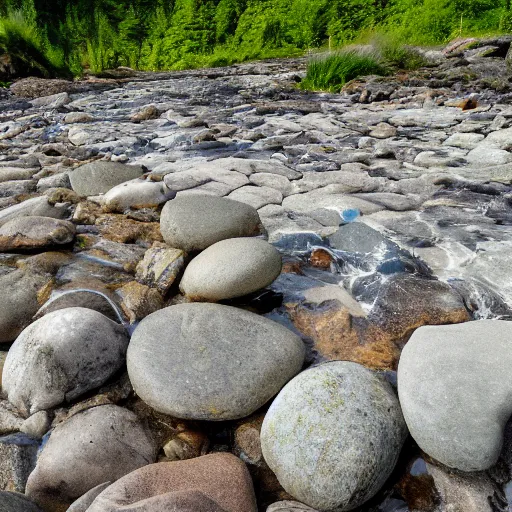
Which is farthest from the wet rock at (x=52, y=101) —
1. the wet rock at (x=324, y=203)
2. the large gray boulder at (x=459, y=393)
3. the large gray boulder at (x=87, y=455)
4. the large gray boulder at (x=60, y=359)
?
the large gray boulder at (x=459, y=393)

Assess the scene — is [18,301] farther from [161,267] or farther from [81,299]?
[161,267]

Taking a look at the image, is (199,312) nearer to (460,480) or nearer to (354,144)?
(460,480)

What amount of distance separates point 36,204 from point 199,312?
1673 millimetres

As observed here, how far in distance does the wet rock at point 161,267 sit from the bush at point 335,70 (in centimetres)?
686

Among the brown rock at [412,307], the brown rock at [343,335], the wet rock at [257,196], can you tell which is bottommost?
the wet rock at [257,196]

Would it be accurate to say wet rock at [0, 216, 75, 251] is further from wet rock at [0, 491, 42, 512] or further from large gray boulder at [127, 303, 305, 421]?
wet rock at [0, 491, 42, 512]

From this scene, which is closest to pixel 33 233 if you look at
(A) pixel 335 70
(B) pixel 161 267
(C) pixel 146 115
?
(B) pixel 161 267

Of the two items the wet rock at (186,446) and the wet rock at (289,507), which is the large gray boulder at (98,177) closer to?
the wet rock at (186,446)

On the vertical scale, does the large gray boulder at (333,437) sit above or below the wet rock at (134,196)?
above

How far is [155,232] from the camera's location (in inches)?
108

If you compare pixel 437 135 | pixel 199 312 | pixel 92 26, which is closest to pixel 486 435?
pixel 199 312

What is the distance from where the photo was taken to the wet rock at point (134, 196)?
3.04m

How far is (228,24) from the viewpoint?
22172mm

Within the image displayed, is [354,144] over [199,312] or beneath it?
beneath
